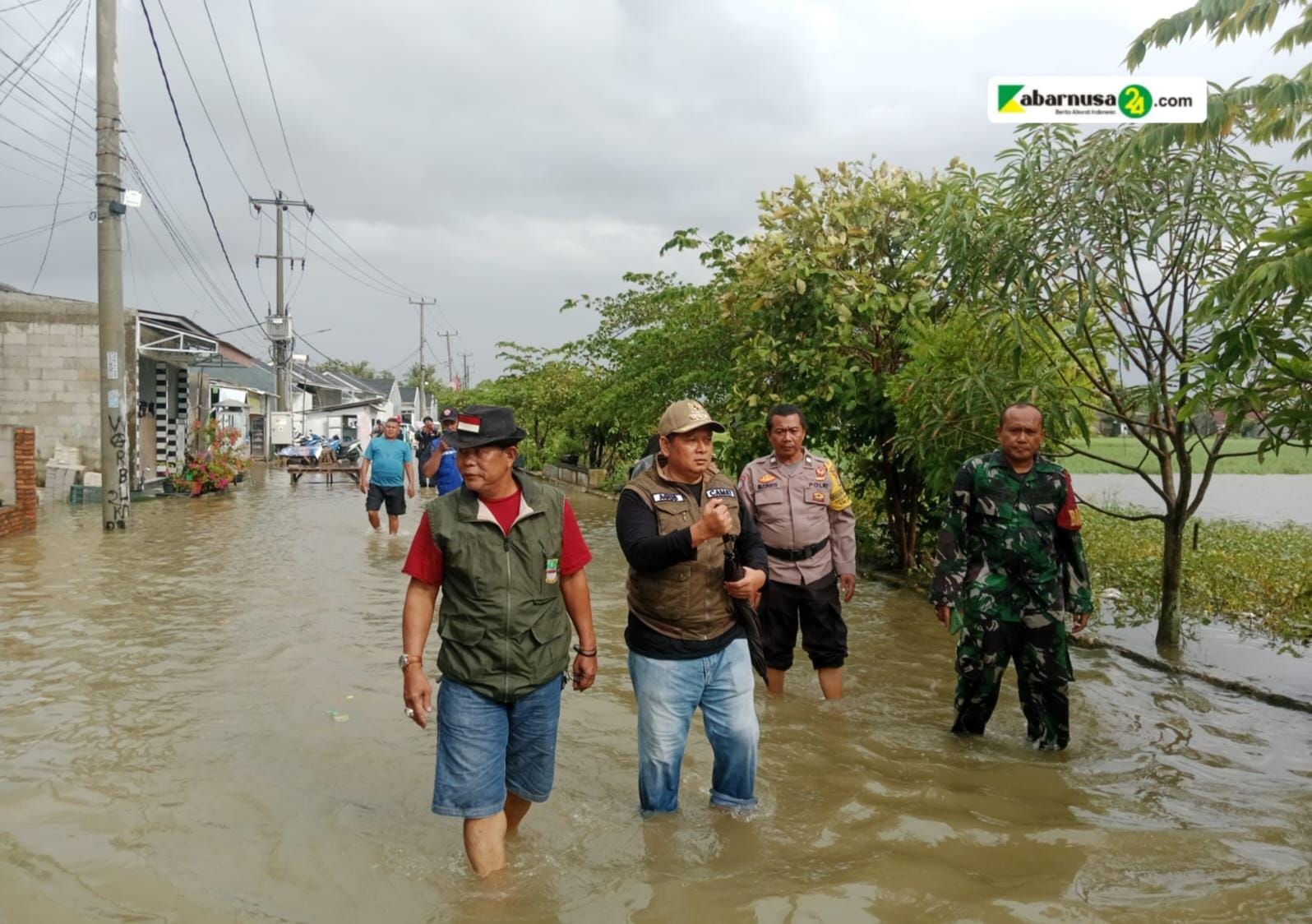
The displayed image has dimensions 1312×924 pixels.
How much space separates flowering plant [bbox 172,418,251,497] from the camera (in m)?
20.9

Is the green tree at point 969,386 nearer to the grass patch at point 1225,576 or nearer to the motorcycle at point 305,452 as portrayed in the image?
the grass patch at point 1225,576

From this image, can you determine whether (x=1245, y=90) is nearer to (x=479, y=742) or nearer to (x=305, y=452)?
(x=479, y=742)

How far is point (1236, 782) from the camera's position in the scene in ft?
16.0

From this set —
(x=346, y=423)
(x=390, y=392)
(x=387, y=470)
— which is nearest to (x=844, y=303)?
(x=387, y=470)

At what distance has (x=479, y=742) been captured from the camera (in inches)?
143

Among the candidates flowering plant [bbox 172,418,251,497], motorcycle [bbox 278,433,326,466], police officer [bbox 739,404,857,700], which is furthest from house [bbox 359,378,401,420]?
police officer [bbox 739,404,857,700]

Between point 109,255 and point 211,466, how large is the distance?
23.3ft

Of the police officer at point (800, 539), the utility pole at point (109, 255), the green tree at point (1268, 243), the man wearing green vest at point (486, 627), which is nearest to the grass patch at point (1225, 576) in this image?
the green tree at point (1268, 243)

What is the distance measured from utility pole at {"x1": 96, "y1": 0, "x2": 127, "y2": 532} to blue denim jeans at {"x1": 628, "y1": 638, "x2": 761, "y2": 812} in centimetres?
1272

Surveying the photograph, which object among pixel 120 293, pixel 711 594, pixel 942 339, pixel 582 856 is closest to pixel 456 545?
pixel 711 594

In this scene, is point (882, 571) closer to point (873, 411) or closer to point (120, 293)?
point (873, 411)

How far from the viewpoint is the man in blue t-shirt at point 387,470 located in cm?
1314

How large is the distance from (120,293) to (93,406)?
188 inches

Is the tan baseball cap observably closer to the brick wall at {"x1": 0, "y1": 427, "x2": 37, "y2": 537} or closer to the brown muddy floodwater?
the brown muddy floodwater
